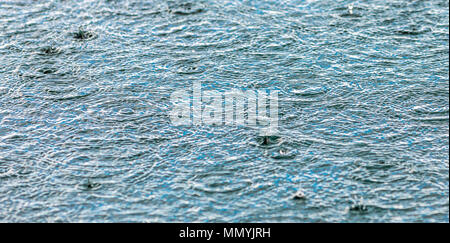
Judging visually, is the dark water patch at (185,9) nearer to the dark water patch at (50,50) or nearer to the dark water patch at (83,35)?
the dark water patch at (83,35)

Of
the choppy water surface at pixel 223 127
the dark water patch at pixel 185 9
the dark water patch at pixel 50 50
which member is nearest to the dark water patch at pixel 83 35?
the choppy water surface at pixel 223 127

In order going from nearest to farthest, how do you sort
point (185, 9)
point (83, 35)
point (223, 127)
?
1. point (223, 127)
2. point (83, 35)
3. point (185, 9)

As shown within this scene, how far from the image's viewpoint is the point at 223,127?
13.2 m

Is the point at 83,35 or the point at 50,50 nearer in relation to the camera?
the point at 50,50

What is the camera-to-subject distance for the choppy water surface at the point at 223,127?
36.1 ft

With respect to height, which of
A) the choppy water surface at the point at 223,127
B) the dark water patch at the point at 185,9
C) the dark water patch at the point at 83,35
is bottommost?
the choppy water surface at the point at 223,127

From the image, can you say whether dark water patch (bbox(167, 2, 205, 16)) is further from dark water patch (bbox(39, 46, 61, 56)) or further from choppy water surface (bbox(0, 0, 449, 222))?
dark water patch (bbox(39, 46, 61, 56))

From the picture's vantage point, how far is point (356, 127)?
13.0 meters

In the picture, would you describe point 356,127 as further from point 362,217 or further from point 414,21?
point 414,21

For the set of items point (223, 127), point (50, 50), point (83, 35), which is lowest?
point (223, 127)

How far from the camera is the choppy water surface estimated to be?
433 inches

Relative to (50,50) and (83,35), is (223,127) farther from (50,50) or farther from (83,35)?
(83,35)

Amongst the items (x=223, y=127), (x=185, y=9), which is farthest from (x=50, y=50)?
(x=223, y=127)
